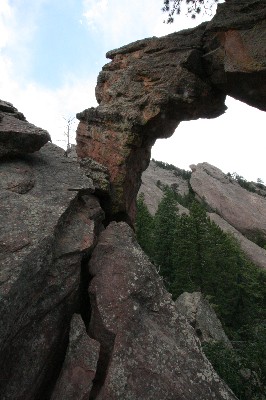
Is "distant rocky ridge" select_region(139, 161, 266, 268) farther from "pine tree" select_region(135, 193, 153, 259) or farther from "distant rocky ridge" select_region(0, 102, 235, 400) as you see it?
"distant rocky ridge" select_region(0, 102, 235, 400)

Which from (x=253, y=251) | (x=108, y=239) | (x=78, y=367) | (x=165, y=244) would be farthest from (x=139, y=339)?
(x=253, y=251)

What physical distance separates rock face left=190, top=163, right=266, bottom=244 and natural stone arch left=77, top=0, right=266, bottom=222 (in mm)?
46784

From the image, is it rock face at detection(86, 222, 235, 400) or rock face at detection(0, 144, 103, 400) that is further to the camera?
rock face at detection(86, 222, 235, 400)

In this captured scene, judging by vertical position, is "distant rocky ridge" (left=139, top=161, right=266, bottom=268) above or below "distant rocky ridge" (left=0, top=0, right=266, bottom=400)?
below

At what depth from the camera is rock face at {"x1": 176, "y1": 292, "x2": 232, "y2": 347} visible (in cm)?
1995

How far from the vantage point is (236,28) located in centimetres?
1230

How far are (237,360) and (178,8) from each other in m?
13.3

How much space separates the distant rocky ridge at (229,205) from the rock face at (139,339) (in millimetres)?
43039

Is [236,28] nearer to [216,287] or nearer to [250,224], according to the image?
[216,287]

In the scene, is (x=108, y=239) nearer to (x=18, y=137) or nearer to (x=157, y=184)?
(x=18, y=137)

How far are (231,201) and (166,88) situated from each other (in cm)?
5229

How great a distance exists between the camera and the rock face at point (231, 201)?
57969 millimetres

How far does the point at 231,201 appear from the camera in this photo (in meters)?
62.3

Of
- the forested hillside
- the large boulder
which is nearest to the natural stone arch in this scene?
the large boulder
